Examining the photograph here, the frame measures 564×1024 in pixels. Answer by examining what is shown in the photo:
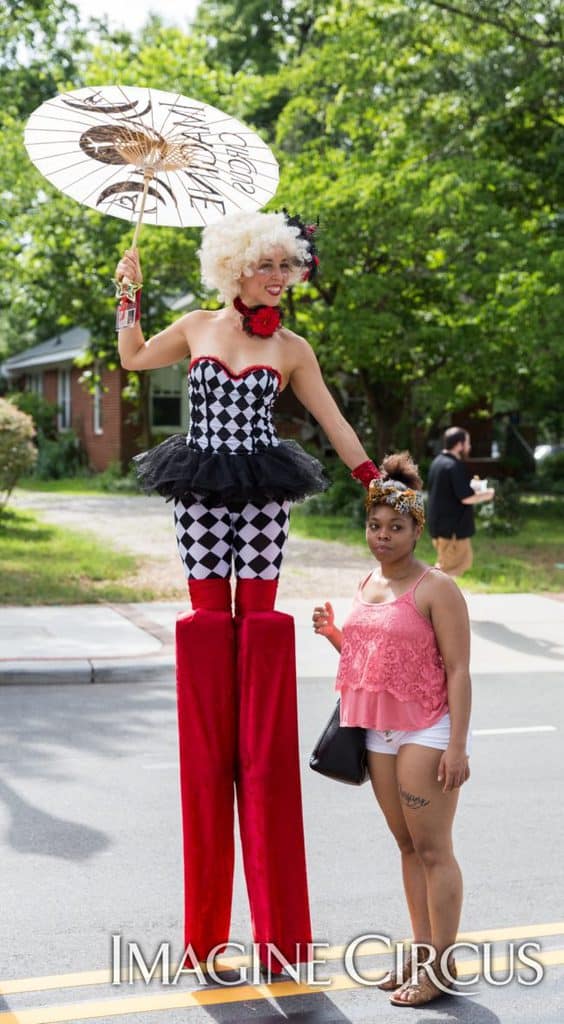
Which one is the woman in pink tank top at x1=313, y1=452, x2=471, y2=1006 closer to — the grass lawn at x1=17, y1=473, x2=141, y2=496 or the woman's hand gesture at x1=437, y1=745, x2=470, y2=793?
the woman's hand gesture at x1=437, y1=745, x2=470, y2=793

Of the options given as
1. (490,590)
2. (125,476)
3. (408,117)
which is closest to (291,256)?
(490,590)

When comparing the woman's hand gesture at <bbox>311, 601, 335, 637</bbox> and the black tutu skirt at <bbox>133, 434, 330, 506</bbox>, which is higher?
the black tutu skirt at <bbox>133, 434, 330, 506</bbox>

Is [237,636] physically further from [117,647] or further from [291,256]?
[117,647]

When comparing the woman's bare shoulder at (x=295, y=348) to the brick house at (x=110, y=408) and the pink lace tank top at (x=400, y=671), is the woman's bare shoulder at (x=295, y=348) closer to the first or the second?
the pink lace tank top at (x=400, y=671)

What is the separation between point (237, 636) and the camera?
3693mm

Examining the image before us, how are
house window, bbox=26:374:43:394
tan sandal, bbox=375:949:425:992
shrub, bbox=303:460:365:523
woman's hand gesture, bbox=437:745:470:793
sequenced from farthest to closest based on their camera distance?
house window, bbox=26:374:43:394, shrub, bbox=303:460:365:523, tan sandal, bbox=375:949:425:992, woman's hand gesture, bbox=437:745:470:793

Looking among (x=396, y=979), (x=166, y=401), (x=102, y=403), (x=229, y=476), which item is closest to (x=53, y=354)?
(x=102, y=403)

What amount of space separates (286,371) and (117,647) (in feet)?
19.1

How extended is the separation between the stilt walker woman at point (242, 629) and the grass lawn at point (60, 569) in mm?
7935

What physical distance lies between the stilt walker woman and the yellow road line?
108 mm

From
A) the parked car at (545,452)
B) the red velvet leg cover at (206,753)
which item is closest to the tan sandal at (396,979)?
Result: the red velvet leg cover at (206,753)

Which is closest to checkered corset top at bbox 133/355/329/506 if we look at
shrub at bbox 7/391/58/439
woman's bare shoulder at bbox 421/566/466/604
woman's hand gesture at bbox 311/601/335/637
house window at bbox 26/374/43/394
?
woman's hand gesture at bbox 311/601/335/637

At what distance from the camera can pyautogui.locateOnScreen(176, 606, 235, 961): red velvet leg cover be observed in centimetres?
365

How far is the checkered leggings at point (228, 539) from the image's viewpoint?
11.9 feet
